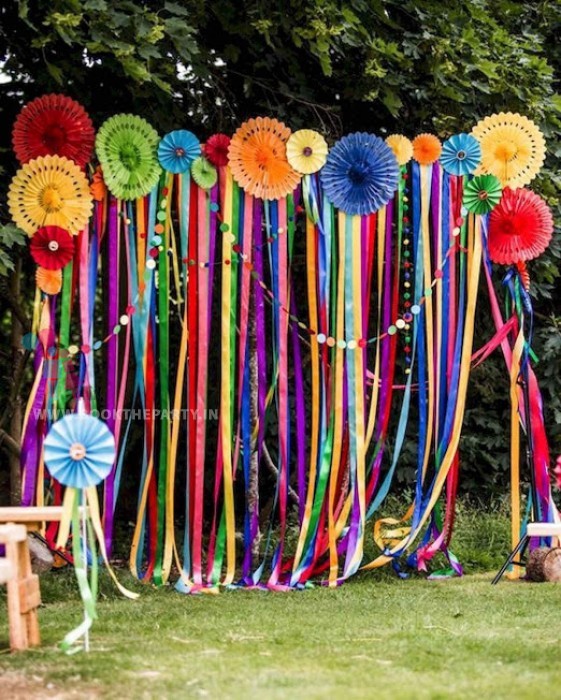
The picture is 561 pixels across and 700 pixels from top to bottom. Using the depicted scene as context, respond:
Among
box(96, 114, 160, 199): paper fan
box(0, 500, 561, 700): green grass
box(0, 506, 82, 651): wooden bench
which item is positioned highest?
box(96, 114, 160, 199): paper fan

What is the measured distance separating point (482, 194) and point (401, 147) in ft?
1.58

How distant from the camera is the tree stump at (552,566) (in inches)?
230

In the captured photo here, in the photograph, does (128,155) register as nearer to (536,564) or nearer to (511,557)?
(511,557)

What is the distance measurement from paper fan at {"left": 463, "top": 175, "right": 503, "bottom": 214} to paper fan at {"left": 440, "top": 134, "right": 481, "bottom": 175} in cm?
7

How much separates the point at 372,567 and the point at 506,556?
0.93 metres

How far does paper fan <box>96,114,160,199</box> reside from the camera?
5.61m

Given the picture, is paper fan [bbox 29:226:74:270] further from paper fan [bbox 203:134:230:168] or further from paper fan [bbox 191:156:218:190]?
paper fan [bbox 203:134:230:168]

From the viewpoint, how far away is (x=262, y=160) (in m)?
5.75

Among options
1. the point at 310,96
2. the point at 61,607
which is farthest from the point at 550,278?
the point at 61,607

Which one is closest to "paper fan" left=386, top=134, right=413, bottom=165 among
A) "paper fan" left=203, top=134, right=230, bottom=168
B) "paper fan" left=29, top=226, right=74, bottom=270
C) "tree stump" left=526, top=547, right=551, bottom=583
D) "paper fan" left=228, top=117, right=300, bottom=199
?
"paper fan" left=228, top=117, right=300, bottom=199

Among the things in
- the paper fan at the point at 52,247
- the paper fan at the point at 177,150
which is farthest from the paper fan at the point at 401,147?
the paper fan at the point at 52,247

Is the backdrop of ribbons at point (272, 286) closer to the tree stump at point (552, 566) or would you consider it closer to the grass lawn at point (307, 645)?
the tree stump at point (552, 566)

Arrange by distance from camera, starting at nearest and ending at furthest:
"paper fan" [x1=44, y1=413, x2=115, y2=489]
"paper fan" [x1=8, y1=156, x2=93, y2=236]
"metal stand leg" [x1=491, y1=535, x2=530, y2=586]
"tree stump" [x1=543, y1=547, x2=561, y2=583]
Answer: "paper fan" [x1=44, y1=413, x2=115, y2=489] → "paper fan" [x1=8, y1=156, x2=93, y2=236] → "metal stand leg" [x1=491, y1=535, x2=530, y2=586] → "tree stump" [x1=543, y1=547, x2=561, y2=583]

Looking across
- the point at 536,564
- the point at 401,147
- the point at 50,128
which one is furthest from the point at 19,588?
Result: the point at 401,147
